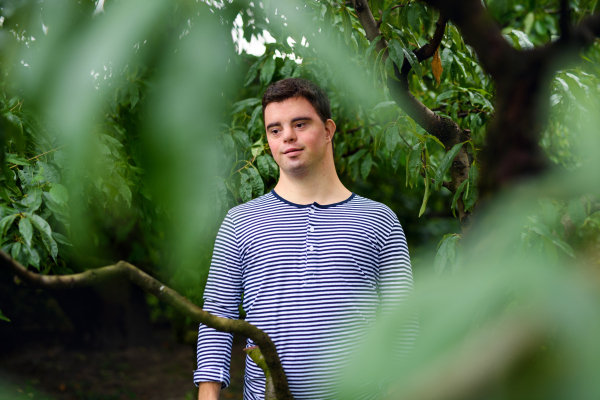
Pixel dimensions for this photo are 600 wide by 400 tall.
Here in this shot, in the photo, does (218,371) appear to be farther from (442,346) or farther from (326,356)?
(442,346)

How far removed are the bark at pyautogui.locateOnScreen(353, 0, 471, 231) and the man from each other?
0.19 meters

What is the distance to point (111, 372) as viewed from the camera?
494 cm

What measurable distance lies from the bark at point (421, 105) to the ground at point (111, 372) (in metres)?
3.71

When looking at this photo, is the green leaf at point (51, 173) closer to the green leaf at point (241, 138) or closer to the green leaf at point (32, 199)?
the green leaf at point (32, 199)

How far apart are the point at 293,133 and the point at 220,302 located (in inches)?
17.7

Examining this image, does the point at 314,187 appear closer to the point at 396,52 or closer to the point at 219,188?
the point at 396,52

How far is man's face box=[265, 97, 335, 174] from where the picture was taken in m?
1.01

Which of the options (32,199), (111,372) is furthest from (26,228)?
(111,372)

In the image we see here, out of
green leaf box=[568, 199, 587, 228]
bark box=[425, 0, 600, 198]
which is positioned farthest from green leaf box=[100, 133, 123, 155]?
green leaf box=[568, 199, 587, 228]

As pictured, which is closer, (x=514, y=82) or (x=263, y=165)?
(x=514, y=82)

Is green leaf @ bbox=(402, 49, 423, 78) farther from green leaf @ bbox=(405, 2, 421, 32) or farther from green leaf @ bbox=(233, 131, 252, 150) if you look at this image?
green leaf @ bbox=(233, 131, 252, 150)

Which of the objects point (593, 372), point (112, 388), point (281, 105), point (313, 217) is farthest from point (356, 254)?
point (112, 388)

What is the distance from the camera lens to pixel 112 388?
4.61m

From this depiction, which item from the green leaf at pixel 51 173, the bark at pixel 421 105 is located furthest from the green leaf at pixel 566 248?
the green leaf at pixel 51 173
